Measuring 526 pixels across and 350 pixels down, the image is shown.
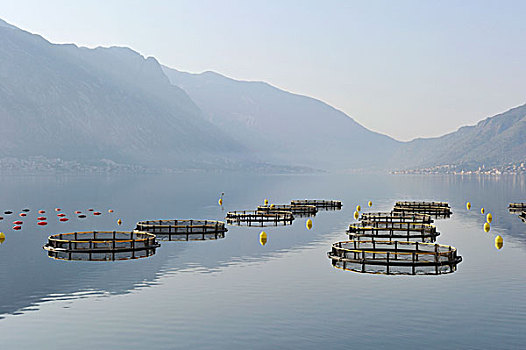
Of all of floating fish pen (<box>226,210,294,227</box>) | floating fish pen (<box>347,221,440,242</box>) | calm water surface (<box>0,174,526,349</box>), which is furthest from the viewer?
floating fish pen (<box>226,210,294,227</box>)

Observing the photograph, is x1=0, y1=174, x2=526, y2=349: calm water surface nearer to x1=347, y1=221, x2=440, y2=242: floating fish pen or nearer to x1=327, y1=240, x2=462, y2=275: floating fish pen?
x1=327, y1=240, x2=462, y2=275: floating fish pen

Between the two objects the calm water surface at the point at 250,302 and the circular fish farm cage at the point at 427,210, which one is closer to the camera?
the calm water surface at the point at 250,302

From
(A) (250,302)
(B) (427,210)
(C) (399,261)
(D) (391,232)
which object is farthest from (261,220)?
(A) (250,302)

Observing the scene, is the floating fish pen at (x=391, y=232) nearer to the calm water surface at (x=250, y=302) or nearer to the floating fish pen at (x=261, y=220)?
the calm water surface at (x=250, y=302)

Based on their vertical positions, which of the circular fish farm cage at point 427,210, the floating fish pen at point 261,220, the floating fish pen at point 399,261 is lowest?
the floating fish pen at point 399,261

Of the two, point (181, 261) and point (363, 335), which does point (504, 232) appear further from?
point (363, 335)

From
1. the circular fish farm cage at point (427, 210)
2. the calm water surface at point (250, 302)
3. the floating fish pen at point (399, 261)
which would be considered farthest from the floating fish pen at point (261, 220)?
the floating fish pen at point (399, 261)

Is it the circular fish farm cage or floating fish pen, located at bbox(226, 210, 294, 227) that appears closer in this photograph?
floating fish pen, located at bbox(226, 210, 294, 227)

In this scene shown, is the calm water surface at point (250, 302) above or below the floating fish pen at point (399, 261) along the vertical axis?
below

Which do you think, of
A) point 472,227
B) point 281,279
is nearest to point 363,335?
point 281,279

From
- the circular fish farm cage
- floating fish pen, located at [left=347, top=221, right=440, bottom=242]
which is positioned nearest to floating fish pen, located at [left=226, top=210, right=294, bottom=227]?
floating fish pen, located at [left=347, top=221, right=440, bottom=242]

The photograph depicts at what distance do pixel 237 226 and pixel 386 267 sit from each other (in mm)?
54409

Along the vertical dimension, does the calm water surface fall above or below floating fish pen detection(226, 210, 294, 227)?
below

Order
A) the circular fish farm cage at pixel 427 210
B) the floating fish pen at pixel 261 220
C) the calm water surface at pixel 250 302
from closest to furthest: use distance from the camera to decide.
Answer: the calm water surface at pixel 250 302 < the floating fish pen at pixel 261 220 < the circular fish farm cage at pixel 427 210
